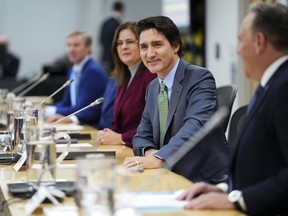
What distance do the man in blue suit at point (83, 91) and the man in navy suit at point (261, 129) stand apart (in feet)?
9.79

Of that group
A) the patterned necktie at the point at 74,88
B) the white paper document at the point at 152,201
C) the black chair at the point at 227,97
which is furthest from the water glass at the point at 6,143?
the patterned necktie at the point at 74,88

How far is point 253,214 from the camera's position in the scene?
1.98 meters

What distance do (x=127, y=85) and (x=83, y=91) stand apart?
1287 millimetres

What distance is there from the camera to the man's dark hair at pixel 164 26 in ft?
10.4

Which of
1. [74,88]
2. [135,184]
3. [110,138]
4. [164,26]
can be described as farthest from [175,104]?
[74,88]

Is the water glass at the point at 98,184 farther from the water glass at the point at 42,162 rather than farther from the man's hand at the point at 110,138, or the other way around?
the man's hand at the point at 110,138

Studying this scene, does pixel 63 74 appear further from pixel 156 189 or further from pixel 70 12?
pixel 156 189

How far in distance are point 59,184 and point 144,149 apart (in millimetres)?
881

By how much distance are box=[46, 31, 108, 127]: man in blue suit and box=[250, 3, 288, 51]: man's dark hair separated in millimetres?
3057

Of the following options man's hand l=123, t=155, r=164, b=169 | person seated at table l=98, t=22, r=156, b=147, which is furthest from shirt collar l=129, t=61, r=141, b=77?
man's hand l=123, t=155, r=164, b=169

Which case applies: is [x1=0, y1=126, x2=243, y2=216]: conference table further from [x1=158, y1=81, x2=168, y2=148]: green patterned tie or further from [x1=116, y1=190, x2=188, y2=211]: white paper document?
[x1=158, y1=81, x2=168, y2=148]: green patterned tie

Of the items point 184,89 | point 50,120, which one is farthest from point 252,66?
point 50,120

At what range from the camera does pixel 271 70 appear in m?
2.11

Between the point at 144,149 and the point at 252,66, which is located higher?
the point at 252,66
